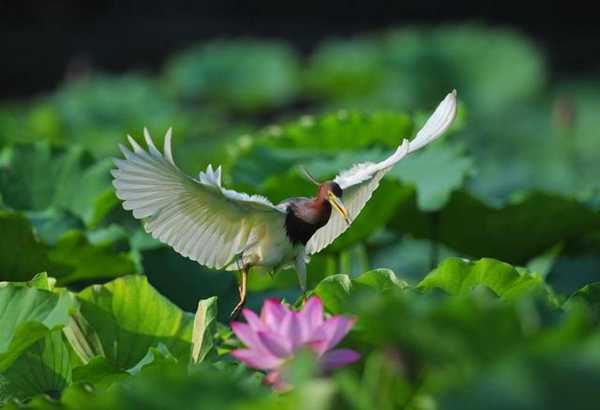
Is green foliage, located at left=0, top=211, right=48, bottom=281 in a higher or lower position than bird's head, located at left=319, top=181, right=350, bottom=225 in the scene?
lower

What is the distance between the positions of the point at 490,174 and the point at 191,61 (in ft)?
8.89

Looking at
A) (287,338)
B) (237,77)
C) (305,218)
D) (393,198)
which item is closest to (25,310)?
(305,218)

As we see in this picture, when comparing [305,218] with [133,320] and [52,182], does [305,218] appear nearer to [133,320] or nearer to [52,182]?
[133,320]

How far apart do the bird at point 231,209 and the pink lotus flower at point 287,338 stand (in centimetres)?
25

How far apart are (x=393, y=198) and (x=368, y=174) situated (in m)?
0.61

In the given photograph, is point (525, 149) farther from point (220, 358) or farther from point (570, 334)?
point (570, 334)

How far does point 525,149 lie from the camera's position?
16.1 ft

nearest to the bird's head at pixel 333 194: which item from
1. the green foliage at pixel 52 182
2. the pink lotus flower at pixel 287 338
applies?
the pink lotus flower at pixel 287 338

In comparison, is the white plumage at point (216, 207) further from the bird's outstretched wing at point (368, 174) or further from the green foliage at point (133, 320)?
the green foliage at point (133, 320)

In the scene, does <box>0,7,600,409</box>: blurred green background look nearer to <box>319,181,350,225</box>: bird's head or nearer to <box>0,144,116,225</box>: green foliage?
<box>0,144,116,225</box>: green foliage

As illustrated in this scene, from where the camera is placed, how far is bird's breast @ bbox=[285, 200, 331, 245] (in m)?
1.41

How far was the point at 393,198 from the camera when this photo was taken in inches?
82.7

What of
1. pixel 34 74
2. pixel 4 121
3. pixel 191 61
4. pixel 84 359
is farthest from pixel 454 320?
pixel 34 74

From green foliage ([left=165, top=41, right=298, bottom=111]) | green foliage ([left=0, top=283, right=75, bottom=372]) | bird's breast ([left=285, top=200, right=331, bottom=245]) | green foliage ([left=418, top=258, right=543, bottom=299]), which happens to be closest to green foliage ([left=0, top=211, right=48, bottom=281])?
green foliage ([left=0, top=283, right=75, bottom=372])
